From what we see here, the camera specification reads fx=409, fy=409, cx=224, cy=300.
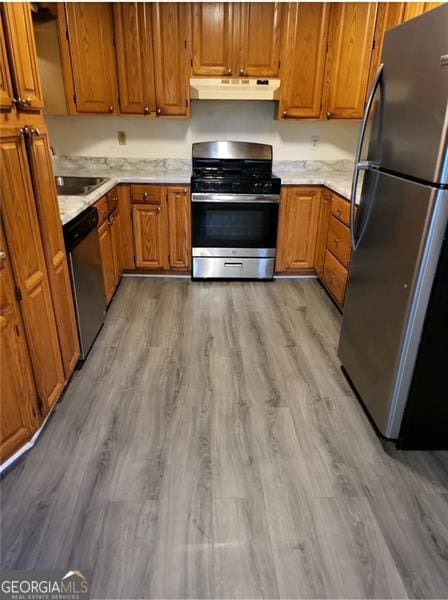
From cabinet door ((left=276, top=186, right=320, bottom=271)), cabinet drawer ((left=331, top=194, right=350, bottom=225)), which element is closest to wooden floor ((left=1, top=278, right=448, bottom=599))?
cabinet drawer ((left=331, top=194, right=350, bottom=225))

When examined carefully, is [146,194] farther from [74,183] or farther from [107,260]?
[107,260]

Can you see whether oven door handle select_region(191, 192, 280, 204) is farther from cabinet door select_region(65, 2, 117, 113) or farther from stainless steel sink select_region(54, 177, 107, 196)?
cabinet door select_region(65, 2, 117, 113)

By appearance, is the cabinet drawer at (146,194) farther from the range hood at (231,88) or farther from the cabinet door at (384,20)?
the cabinet door at (384,20)

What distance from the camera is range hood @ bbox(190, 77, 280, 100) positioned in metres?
3.26

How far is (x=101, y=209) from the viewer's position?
9.43ft

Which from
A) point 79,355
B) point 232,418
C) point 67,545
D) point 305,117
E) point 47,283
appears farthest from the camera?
point 305,117

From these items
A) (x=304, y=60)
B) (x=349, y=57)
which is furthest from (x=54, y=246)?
(x=349, y=57)

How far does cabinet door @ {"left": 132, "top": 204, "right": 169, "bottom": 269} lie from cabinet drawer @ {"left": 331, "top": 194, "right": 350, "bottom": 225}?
4.64 feet

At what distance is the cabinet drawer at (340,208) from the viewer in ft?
9.57

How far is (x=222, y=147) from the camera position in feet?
12.5

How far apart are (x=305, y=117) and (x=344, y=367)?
2255 mm

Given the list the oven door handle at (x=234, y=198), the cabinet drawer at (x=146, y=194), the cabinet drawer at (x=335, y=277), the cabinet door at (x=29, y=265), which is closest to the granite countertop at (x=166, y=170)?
the cabinet drawer at (x=146, y=194)

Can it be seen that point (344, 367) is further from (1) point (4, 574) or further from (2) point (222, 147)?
(2) point (222, 147)

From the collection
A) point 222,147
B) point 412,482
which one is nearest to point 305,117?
point 222,147
